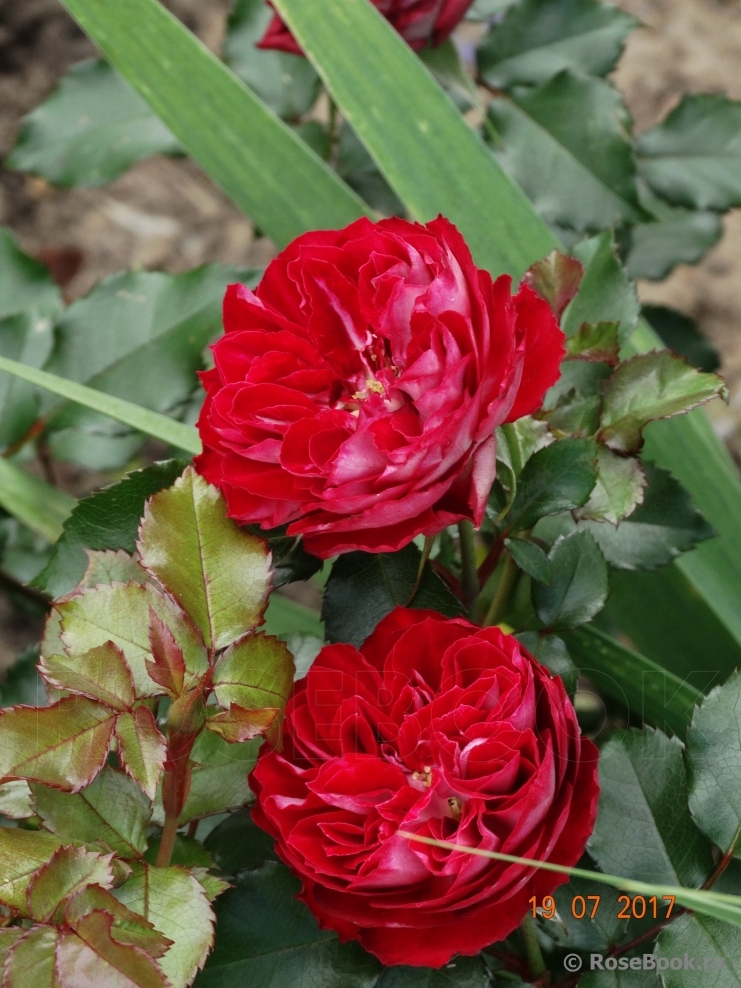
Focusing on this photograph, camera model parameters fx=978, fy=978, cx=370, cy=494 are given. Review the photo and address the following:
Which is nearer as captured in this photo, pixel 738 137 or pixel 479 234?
pixel 479 234

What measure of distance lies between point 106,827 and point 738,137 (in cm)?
73

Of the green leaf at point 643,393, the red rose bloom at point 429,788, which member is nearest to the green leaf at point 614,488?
the green leaf at point 643,393

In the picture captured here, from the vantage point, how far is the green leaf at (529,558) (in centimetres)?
45

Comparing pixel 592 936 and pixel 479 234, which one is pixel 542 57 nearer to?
pixel 479 234

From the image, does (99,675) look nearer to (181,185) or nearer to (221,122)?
(221,122)

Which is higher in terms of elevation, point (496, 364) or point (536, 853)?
point (496, 364)

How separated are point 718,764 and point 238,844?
250 millimetres

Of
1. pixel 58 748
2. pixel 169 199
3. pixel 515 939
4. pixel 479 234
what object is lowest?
pixel 169 199

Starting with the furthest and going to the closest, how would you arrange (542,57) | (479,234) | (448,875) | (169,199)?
(169,199), (542,57), (479,234), (448,875)

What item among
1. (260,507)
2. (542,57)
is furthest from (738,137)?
(260,507)

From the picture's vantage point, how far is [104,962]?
35cm

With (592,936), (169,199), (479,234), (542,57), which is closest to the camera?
(592,936)

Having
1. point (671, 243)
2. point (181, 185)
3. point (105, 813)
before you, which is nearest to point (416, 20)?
point (671, 243)

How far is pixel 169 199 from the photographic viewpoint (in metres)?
1.52
